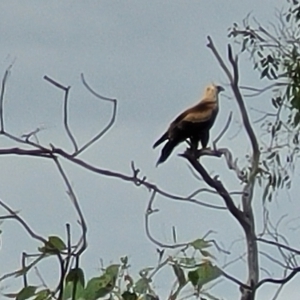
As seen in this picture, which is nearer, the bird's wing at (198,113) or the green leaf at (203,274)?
the green leaf at (203,274)

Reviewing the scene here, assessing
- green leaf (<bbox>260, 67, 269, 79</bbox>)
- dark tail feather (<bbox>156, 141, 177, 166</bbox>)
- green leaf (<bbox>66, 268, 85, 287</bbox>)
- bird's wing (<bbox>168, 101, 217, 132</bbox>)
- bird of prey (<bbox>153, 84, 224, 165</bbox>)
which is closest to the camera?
green leaf (<bbox>66, 268, 85, 287</bbox>)

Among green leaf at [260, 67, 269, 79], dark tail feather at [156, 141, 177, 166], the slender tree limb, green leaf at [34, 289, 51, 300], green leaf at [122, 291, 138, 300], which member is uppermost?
green leaf at [260, 67, 269, 79]

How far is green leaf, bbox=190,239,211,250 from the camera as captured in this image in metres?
1.39

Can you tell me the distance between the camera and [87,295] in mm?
1262

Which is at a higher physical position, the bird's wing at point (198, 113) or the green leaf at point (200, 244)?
the bird's wing at point (198, 113)

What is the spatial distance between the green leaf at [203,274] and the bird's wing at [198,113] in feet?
9.56

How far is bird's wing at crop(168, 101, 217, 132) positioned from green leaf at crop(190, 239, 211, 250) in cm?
286

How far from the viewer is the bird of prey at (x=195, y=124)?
13.1ft

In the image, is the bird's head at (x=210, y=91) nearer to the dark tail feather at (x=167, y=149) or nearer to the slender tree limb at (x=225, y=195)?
the dark tail feather at (x=167, y=149)

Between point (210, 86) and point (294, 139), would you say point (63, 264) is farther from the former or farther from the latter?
point (210, 86)

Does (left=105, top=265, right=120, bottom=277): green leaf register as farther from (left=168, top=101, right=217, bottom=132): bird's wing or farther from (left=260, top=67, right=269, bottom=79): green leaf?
(left=260, top=67, right=269, bottom=79): green leaf

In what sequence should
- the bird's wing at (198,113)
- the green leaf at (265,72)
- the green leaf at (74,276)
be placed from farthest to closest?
the green leaf at (265,72) < the bird's wing at (198,113) < the green leaf at (74,276)

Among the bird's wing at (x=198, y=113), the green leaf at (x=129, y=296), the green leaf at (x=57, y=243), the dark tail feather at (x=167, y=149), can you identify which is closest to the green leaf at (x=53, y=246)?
the green leaf at (x=57, y=243)

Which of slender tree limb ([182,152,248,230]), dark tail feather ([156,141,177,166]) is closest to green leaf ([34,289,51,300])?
slender tree limb ([182,152,248,230])
